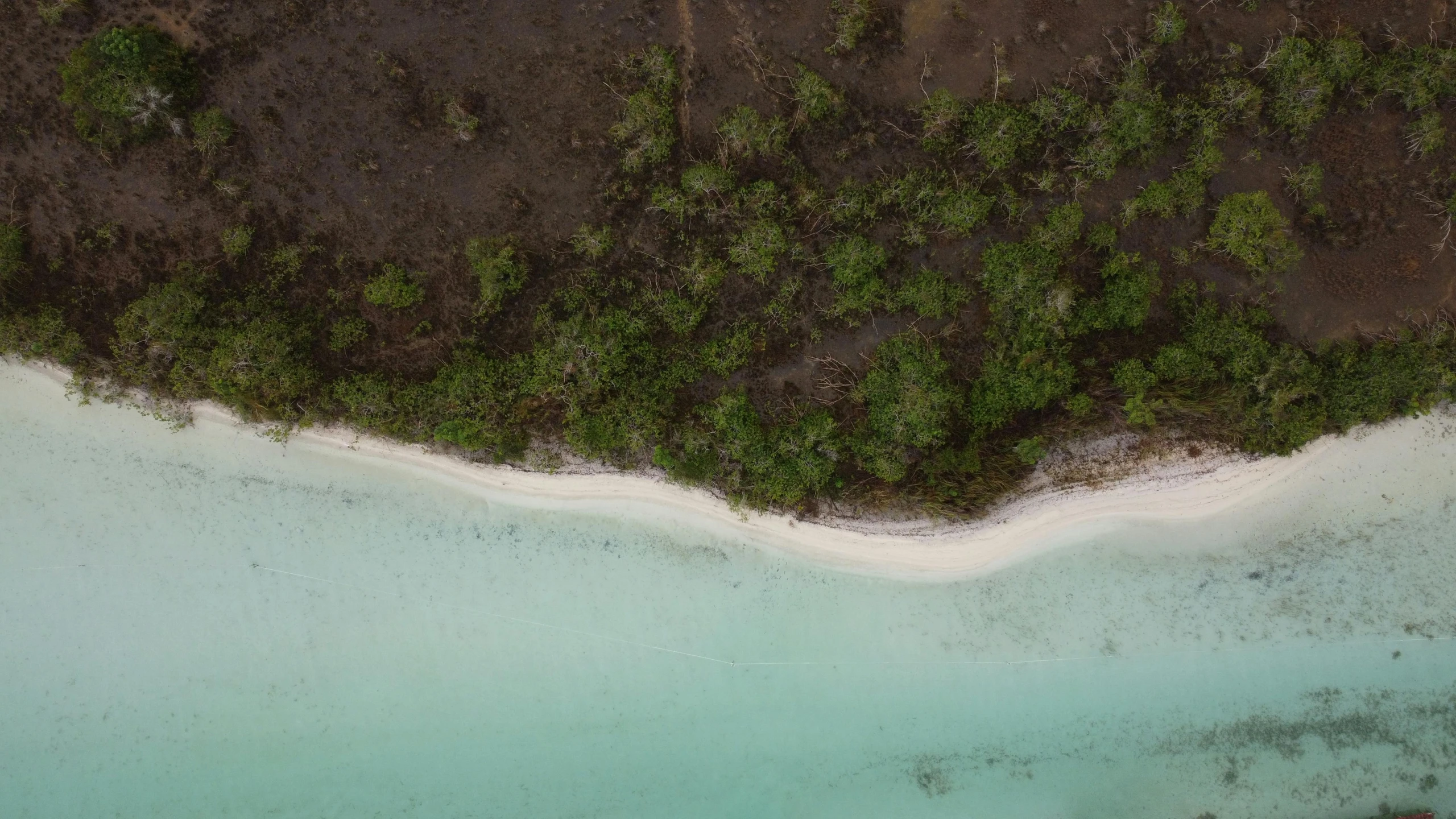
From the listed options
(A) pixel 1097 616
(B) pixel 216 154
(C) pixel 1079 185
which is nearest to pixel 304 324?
(B) pixel 216 154

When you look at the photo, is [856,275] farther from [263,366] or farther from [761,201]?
[263,366]

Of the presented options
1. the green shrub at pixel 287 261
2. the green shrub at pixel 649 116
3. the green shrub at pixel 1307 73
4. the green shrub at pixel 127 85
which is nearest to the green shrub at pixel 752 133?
the green shrub at pixel 649 116

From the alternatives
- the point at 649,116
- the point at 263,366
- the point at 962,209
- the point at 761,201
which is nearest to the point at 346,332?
the point at 263,366

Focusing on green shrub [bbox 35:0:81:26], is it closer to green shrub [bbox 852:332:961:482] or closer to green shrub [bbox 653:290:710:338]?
green shrub [bbox 653:290:710:338]

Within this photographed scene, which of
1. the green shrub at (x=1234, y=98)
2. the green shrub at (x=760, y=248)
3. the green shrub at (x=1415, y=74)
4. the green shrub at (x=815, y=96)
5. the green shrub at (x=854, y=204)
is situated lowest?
the green shrub at (x=760, y=248)

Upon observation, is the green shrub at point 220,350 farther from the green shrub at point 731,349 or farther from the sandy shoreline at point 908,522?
the green shrub at point 731,349

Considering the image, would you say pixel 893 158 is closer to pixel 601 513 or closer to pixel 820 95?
pixel 820 95
